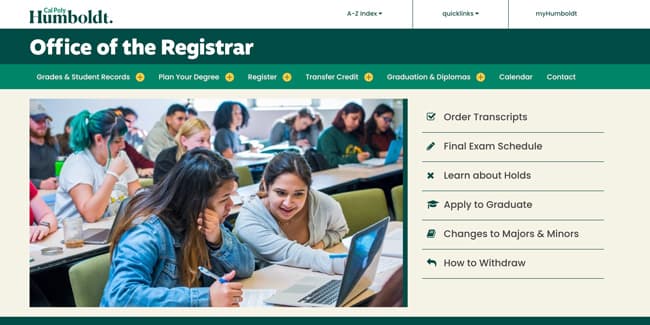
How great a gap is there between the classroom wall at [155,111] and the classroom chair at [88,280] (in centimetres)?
52

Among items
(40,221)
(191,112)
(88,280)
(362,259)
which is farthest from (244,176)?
(362,259)

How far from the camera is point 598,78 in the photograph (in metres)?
2.06

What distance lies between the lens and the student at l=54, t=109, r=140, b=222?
3184 millimetres

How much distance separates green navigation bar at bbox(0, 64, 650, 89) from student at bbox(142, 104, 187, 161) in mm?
2625

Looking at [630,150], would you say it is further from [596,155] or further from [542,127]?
[542,127]

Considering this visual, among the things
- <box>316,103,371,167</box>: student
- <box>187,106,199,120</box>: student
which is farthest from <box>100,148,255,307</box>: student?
<box>316,103,371,167</box>: student

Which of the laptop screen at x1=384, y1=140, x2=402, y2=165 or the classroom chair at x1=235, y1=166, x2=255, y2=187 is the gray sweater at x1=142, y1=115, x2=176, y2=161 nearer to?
the classroom chair at x1=235, y1=166, x2=255, y2=187

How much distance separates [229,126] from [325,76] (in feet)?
10.7

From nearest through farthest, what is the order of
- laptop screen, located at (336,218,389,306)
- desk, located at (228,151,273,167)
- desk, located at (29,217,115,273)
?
1. laptop screen, located at (336,218,389,306)
2. desk, located at (29,217,115,273)
3. desk, located at (228,151,273,167)

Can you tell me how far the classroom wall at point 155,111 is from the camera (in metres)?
2.31

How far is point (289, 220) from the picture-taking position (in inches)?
108

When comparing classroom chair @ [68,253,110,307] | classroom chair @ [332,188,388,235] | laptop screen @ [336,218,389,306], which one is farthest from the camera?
classroom chair @ [332,188,388,235]

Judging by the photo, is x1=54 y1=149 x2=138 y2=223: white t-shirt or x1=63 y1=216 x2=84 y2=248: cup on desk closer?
x1=63 y1=216 x2=84 y2=248: cup on desk
